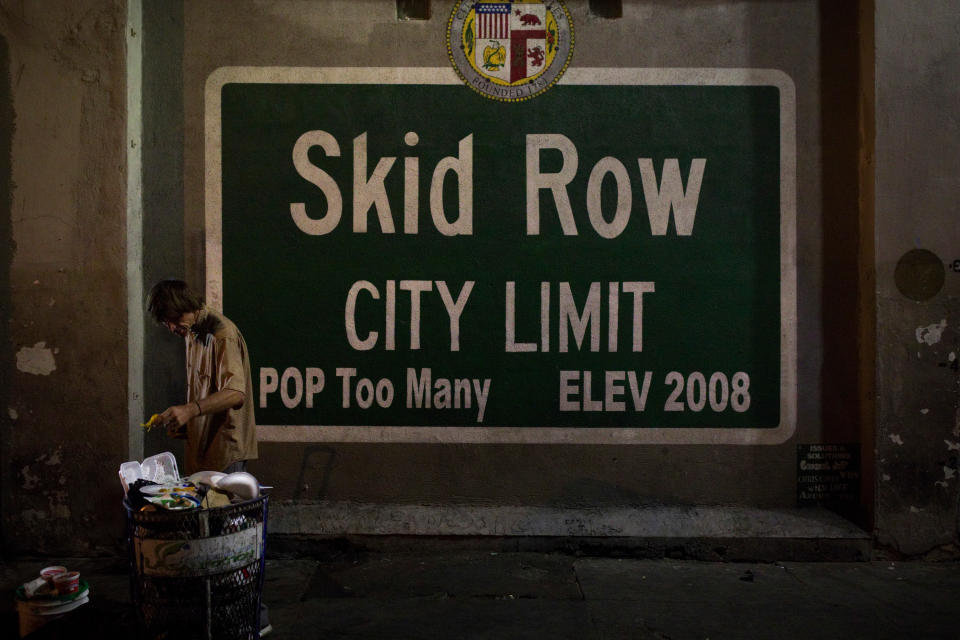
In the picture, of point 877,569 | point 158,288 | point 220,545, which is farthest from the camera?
point 877,569

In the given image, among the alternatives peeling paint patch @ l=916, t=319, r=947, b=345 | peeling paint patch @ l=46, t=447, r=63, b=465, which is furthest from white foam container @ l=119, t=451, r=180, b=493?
peeling paint patch @ l=916, t=319, r=947, b=345

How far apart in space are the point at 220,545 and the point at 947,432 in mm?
4378

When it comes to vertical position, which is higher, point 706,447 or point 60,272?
point 60,272

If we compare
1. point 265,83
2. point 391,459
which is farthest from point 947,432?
point 265,83

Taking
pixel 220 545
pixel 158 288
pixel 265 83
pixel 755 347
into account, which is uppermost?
pixel 265 83

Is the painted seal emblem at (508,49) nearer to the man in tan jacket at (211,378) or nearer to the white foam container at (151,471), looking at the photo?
the man in tan jacket at (211,378)

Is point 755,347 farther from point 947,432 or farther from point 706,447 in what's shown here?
point 947,432

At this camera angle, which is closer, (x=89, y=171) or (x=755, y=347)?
(x=89, y=171)

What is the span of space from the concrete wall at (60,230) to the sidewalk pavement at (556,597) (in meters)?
0.96

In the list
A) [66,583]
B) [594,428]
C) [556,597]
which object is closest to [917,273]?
[594,428]

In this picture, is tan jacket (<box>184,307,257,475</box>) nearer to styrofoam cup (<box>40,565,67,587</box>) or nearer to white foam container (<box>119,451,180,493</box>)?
white foam container (<box>119,451,180,493</box>)

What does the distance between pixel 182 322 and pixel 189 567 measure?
1.25 metres

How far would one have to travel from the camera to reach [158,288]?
11.3ft

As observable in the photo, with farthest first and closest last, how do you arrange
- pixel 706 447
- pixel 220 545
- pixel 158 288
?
pixel 706 447 → pixel 158 288 → pixel 220 545
